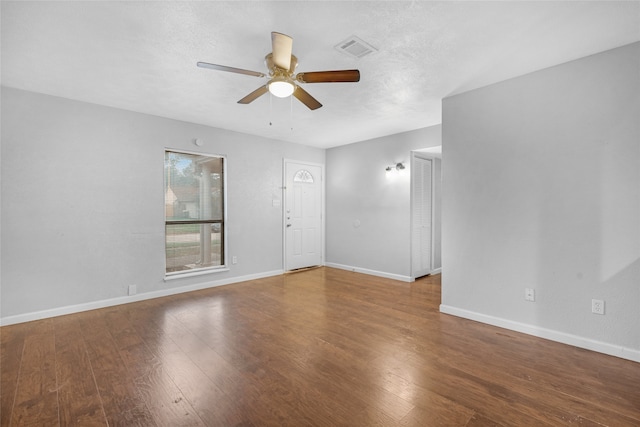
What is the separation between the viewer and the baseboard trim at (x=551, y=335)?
2.42m

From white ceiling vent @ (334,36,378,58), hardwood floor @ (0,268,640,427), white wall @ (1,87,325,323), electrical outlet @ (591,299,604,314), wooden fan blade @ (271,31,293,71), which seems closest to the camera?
hardwood floor @ (0,268,640,427)

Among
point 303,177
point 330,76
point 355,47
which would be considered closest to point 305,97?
point 330,76

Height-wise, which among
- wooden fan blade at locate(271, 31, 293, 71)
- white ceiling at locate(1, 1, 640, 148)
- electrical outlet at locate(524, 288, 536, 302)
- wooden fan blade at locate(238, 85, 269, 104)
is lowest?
electrical outlet at locate(524, 288, 536, 302)

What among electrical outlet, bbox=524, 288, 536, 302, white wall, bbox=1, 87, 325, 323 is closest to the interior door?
electrical outlet, bbox=524, 288, 536, 302

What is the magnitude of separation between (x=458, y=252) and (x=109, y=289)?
4.42 metres

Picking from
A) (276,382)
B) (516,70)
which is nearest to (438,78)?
(516,70)

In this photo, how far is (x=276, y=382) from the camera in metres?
2.09

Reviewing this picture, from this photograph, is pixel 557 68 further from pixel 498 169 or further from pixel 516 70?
pixel 498 169

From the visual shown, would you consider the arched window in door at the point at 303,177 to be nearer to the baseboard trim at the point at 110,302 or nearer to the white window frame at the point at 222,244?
the white window frame at the point at 222,244

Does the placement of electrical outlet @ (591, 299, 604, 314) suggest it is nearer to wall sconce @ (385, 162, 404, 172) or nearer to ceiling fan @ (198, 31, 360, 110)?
ceiling fan @ (198, 31, 360, 110)

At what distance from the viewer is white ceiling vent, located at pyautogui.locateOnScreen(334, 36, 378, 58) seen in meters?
2.32

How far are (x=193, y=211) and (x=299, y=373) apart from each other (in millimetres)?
3276

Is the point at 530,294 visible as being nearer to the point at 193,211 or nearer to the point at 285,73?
the point at 285,73

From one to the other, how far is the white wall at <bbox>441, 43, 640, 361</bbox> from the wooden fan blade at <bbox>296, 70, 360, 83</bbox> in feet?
5.96
